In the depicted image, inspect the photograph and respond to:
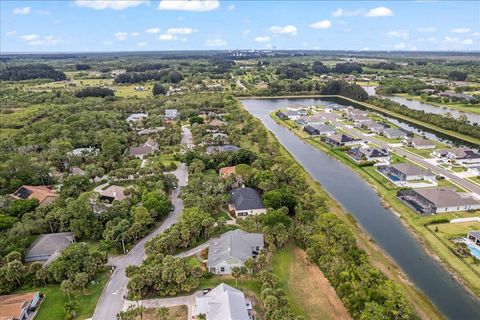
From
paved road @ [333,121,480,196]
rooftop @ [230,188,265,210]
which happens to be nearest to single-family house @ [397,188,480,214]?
paved road @ [333,121,480,196]

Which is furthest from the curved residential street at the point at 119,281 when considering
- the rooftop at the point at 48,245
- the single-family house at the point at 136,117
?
the single-family house at the point at 136,117

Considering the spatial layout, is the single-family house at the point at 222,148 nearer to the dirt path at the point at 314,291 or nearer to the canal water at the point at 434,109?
the dirt path at the point at 314,291

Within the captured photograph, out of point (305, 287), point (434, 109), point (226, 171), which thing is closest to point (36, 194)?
point (226, 171)

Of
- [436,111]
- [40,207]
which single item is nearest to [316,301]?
[40,207]

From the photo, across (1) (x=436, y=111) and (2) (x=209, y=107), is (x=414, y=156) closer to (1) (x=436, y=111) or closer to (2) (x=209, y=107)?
(1) (x=436, y=111)

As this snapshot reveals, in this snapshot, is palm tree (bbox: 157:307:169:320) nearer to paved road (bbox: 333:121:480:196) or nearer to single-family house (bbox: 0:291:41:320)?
single-family house (bbox: 0:291:41:320)

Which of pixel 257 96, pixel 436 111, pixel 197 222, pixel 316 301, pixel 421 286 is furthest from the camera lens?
pixel 257 96
